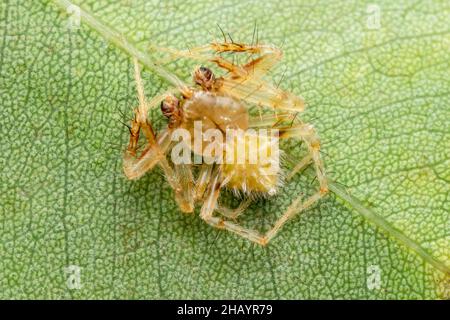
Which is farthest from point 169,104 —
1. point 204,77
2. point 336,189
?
point 336,189

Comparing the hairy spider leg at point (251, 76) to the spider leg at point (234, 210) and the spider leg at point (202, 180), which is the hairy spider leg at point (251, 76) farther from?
the spider leg at point (234, 210)

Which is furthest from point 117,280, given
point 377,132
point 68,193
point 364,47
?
point 364,47

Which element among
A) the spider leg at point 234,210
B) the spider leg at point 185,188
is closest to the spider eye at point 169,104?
the spider leg at point 185,188

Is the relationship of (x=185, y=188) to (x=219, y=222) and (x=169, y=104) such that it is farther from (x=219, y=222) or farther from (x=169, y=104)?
(x=169, y=104)

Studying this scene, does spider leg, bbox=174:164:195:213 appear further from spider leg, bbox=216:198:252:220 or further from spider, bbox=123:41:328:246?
spider leg, bbox=216:198:252:220

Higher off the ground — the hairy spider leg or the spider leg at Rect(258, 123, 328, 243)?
the hairy spider leg

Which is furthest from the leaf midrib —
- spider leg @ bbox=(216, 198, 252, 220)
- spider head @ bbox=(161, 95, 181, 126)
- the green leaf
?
spider leg @ bbox=(216, 198, 252, 220)

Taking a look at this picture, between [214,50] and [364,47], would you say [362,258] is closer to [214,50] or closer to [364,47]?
[364,47]
